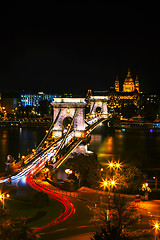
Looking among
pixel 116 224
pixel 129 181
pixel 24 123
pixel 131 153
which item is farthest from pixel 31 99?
pixel 116 224

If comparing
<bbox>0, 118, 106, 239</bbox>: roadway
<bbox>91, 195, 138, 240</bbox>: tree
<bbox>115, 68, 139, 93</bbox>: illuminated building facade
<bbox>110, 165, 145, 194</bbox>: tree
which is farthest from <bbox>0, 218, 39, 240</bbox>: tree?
Answer: <bbox>115, 68, 139, 93</bbox>: illuminated building facade

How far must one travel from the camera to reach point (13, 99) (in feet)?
396

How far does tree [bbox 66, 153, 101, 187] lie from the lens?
2172 cm

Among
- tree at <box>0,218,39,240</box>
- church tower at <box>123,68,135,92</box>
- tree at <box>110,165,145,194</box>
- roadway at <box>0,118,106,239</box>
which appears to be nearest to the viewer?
tree at <box>0,218,39,240</box>

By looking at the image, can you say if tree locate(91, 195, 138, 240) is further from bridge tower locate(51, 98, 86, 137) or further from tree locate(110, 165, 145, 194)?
bridge tower locate(51, 98, 86, 137)

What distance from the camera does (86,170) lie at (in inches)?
901

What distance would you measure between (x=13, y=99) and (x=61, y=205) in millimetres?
107317

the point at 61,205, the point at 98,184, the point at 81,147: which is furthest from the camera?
the point at 81,147

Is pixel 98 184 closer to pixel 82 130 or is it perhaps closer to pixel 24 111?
pixel 82 130

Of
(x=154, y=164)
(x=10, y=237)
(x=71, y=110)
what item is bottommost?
(x=154, y=164)

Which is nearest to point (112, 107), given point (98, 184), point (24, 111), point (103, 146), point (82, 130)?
point (24, 111)

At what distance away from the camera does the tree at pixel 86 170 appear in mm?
21719

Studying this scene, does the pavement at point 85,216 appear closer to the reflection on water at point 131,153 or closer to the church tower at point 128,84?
the reflection on water at point 131,153

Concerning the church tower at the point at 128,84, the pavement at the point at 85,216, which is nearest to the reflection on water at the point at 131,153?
the pavement at the point at 85,216
